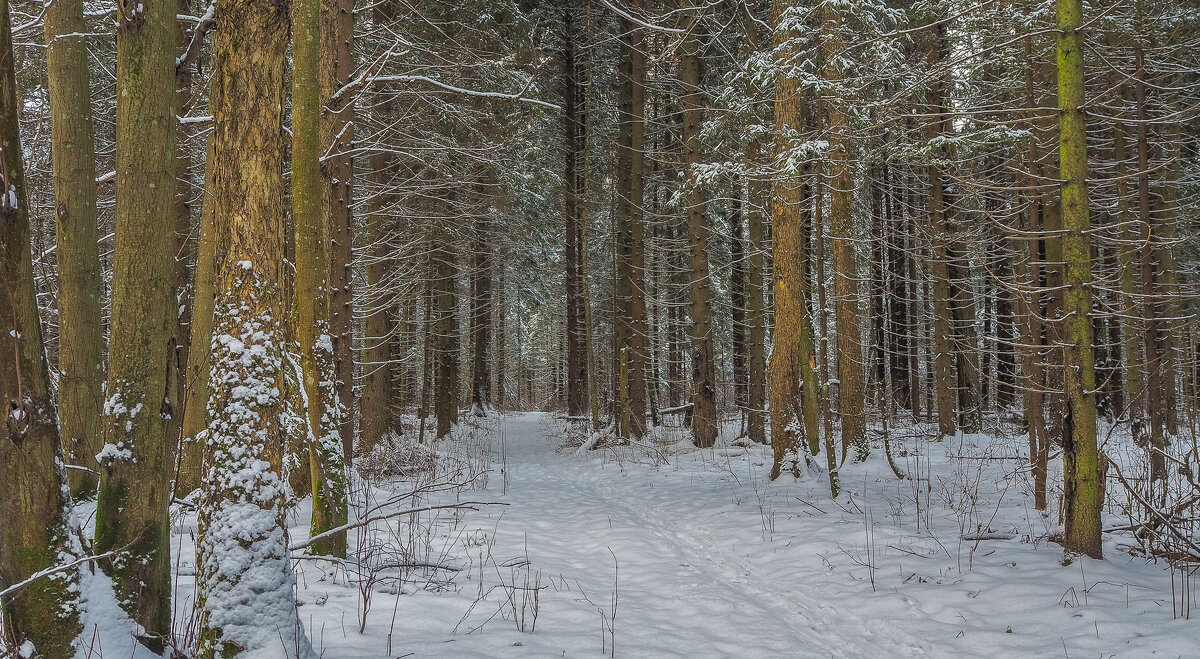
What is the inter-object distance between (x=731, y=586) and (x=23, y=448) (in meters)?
4.61

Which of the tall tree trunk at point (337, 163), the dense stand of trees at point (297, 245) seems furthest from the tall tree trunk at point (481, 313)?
the tall tree trunk at point (337, 163)

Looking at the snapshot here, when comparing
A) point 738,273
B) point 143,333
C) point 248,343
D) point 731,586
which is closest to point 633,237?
point 738,273

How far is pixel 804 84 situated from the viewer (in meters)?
8.53

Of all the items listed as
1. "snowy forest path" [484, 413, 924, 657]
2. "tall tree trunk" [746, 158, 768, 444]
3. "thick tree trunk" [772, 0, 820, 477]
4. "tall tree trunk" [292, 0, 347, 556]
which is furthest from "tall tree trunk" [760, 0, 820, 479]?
"tall tree trunk" [292, 0, 347, 556]

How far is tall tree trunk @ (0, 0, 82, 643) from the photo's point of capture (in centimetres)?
256

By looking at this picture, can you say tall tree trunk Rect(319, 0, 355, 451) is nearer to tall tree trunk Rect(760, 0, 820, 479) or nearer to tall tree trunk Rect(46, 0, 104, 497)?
tall tree trunk Rect(46, 0, 104, 497)

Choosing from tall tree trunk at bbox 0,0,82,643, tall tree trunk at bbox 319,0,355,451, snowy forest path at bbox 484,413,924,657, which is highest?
tall tree trunk at bbox 319,0,355,451

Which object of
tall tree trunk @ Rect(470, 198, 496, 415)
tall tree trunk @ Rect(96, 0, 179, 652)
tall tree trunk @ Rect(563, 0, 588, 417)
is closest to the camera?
tall tree trunk @ Rect(96, 0, 179, 652)

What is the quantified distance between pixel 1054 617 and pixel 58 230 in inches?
314

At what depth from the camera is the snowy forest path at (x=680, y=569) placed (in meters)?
4.10

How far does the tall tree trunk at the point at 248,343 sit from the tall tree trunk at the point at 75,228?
3.25 m

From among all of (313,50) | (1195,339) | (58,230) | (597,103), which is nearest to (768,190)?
(597,103)

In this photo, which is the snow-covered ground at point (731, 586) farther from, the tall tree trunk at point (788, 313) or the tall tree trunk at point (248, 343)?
the tall tree trunk at point (788, 313)

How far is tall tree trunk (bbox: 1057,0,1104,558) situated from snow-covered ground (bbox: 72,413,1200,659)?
36cm
